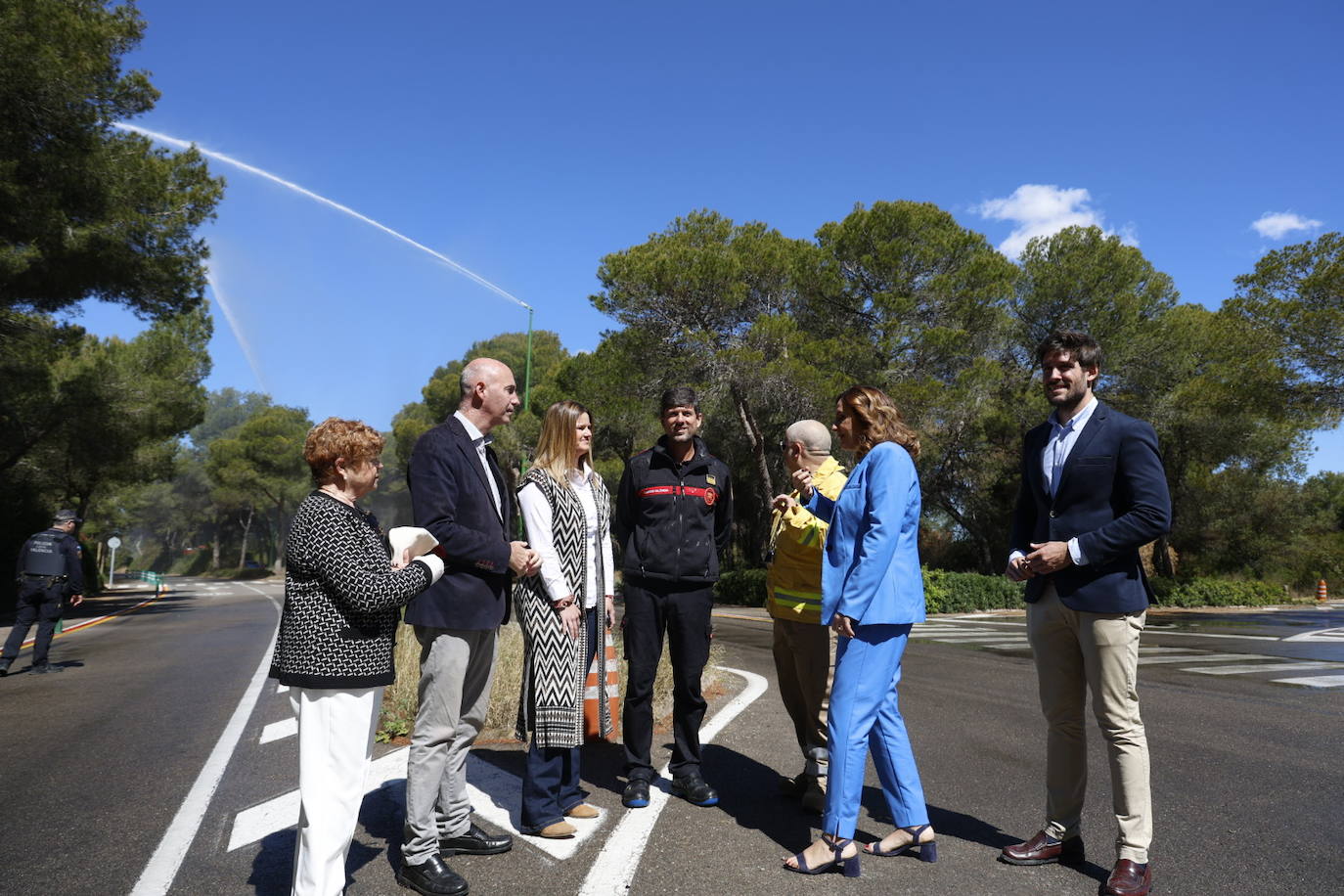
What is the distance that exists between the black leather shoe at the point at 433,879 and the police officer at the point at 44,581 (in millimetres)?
8323

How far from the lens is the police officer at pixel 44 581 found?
30.8ft

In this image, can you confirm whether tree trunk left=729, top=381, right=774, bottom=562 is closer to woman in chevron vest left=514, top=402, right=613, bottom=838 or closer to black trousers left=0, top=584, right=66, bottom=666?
black trousers left=0, top=584, right=66, bottom=666

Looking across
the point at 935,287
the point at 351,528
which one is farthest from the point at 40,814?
the point at 935,287

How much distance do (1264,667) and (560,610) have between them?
10787mm

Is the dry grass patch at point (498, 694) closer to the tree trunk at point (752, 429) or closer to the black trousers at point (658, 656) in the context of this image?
the black trousers at point (658, 656)

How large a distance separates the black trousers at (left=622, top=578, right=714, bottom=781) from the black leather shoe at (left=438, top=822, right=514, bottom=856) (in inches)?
34.8

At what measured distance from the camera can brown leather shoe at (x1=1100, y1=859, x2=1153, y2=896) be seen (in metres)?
3.18

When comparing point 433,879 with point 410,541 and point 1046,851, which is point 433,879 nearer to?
point 410,541

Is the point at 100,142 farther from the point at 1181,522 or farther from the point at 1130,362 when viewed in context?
the point at 1181,522

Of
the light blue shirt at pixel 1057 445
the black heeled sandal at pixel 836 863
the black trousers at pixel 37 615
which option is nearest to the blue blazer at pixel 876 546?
the light blue shirt at pixel 1057 445

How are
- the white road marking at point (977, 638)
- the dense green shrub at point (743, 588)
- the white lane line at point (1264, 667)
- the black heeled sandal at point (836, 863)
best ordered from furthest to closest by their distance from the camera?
1. the dense green shrub at point (743, 588)
2. the white road marking at point (977, 638)
3. the white lane line at point (1264, 667)
4. the black heeled sandal at point (836, 863)

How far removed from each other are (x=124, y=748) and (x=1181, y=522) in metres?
35.4

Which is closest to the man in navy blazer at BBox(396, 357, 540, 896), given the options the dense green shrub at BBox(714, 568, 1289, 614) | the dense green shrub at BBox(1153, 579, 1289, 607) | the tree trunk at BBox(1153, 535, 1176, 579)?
the dense green shrub at BBox(714, 568, 1289, 614)

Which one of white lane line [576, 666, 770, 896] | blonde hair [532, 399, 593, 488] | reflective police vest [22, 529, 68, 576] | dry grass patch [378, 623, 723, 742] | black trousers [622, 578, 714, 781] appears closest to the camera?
white lane line [576, 666, 770, 896]
